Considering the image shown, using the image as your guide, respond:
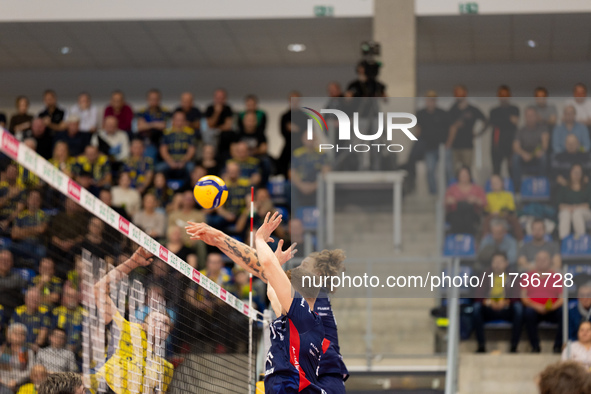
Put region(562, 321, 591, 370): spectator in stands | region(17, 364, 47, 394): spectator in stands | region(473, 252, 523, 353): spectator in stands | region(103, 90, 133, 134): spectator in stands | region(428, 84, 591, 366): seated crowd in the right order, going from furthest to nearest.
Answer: region(103, 90, 133, 134): spectator in stands
region(473, 252, 523, 353): spectator in stands
region(428, 84, 591, 366): seated crowd
region(562, 321, 591, 370): spectator in stands
region(17, 364, 47, 394): spectator in stands

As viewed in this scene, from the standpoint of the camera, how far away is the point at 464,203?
1129 cm

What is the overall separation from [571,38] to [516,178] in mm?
7860

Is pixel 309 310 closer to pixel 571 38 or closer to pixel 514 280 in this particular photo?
pixel 514 280

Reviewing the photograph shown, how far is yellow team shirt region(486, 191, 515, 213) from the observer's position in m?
11.1

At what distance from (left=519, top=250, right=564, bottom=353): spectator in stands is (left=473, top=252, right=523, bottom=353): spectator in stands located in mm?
128

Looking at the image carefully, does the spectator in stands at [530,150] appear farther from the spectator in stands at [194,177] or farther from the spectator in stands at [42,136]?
the spectator in stands at [42,136]

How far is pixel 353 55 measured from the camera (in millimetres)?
19109

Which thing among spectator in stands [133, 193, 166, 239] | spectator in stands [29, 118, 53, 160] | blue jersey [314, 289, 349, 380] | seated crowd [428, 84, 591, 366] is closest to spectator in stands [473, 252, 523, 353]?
seated crowd [428, 84, 591, 366]

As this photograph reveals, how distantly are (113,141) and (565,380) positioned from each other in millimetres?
14607

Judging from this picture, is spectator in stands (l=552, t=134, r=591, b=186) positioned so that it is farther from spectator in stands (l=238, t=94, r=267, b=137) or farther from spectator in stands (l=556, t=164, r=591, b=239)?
spectator in stands (l=238, t=94, r=267, b=137)

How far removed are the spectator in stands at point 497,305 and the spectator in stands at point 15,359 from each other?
5683mm

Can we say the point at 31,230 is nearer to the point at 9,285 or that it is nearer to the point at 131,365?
the point at 9,285

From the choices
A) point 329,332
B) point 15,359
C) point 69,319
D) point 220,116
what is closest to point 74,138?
point 220,116

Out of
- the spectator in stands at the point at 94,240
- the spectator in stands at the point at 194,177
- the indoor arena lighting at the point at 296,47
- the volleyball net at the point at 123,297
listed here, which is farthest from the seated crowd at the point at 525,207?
the indoor arena lighting at the point at 296,47
